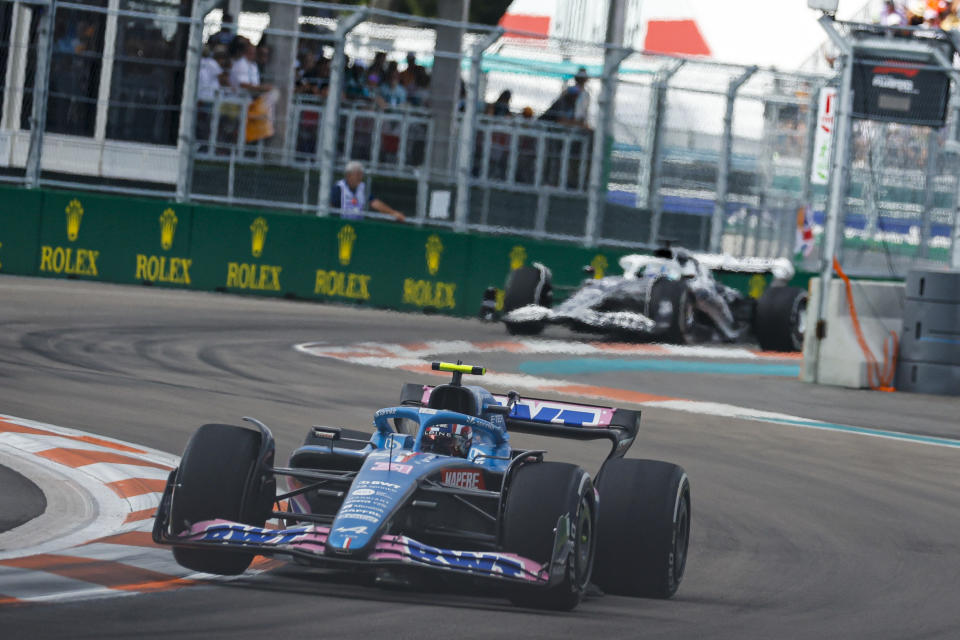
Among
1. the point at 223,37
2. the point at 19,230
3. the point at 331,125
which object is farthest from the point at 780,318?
the point at 19,230

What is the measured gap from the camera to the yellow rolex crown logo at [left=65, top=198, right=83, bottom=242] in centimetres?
1944

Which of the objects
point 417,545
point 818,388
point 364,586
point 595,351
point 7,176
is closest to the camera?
point 417,545

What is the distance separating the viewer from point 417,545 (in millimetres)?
5797

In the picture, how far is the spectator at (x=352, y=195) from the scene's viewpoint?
1953 cm

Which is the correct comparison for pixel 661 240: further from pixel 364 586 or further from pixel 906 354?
pixel 364 586

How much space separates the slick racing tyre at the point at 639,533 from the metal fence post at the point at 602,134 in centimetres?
1406

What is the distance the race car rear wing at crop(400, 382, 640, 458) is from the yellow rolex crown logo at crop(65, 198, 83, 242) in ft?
41.8

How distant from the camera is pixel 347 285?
20.5 meters

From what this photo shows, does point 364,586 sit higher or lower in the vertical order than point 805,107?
lower

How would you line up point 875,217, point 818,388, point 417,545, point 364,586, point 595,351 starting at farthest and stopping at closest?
point 875,217
point 595,351
point 818,388
point 364,586
point 417,545

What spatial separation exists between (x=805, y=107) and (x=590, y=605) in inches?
642

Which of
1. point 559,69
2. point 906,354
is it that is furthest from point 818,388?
point 559,69

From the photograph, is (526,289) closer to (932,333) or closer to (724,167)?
(724,167)

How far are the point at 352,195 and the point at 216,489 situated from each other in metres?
13.8
